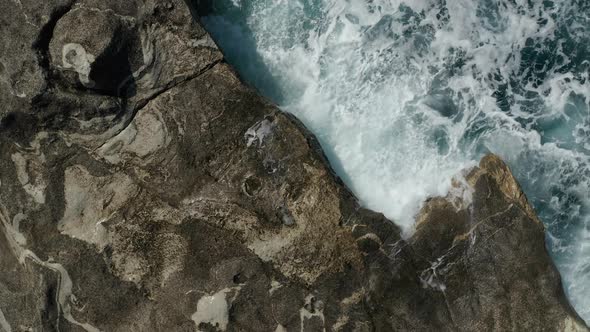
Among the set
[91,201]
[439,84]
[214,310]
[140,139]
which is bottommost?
[214,310]

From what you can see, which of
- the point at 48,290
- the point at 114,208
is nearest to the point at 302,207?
the point at 114,208

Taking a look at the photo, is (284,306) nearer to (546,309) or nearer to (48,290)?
(48,290)

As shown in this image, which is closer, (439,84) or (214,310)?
(214,310)

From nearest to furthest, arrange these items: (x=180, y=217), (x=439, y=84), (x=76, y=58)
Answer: (x=76, y=58) → (x=180, y=217) → (x=439, y=84)

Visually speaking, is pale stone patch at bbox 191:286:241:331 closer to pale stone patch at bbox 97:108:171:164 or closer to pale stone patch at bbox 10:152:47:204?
pale stone patch at bbox 97:108:171:164

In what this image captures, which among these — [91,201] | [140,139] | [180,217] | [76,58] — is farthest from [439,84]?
[91,201]

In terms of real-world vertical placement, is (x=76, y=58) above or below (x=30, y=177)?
above

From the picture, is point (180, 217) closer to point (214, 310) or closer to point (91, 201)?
point (91, 201)
